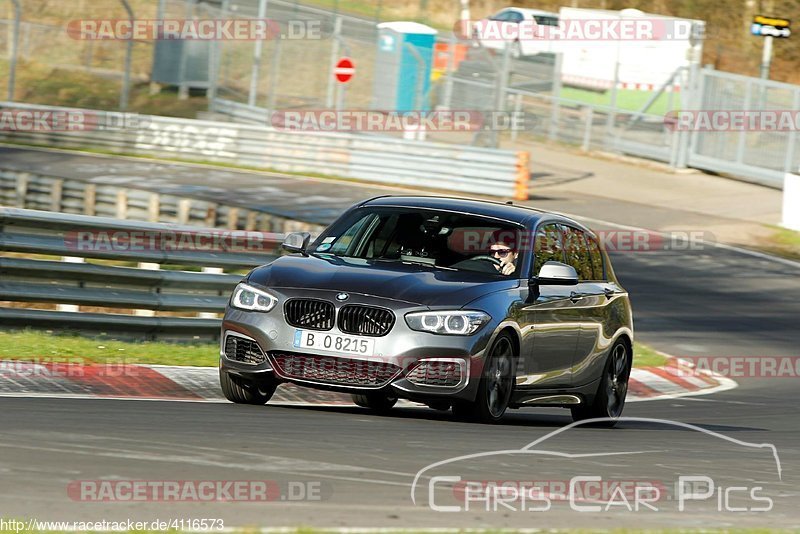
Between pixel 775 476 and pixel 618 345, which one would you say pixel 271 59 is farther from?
pixel 775 476

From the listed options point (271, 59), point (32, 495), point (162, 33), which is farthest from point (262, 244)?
point (162, 33)

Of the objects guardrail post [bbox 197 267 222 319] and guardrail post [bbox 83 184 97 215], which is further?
guardrail post [bbox 83 184 97 215]

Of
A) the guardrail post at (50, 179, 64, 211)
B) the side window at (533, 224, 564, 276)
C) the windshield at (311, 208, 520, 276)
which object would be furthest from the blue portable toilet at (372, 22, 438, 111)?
the windshield at (311, 208, 520, 276)

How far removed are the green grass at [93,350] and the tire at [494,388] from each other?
2971 mm

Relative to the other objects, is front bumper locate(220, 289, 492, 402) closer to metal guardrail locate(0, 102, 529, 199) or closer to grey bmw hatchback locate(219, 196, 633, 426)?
grey bmw hatchback locate(219, 196, 633, 426)

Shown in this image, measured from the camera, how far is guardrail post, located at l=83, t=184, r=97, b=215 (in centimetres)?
2569

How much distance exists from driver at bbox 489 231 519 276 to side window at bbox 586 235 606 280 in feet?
4.29

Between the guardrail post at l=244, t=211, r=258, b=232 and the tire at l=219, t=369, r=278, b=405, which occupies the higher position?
the tire at l=219, t=369, r=278, b=405

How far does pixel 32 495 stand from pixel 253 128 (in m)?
27.0

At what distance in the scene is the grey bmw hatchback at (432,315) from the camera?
29.0ft

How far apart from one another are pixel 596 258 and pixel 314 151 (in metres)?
21.1

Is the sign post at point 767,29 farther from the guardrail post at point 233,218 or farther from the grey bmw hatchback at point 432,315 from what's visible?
the grey bmw hatchback at point 432,315

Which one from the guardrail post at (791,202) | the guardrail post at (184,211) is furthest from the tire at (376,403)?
the guardrail post at (791,202)

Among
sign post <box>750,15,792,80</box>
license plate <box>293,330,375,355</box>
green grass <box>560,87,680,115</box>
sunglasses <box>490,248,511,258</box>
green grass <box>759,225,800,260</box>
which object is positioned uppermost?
sign post <box>750,15,792,80</box>
